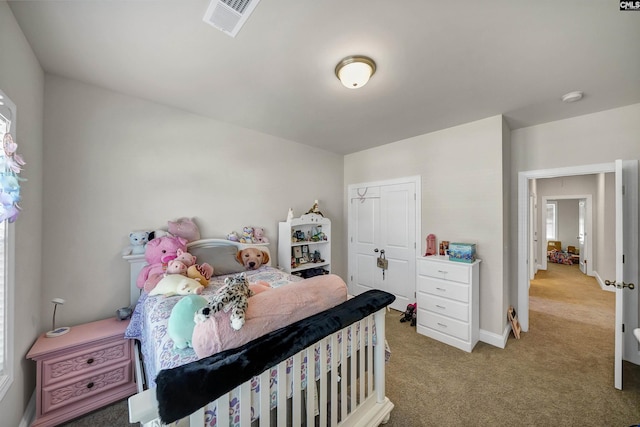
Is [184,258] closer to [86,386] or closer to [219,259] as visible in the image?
[219,259]

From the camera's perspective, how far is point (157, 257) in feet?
6.91

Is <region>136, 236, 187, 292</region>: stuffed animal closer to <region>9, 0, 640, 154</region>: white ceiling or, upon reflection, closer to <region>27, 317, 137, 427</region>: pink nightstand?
<region>27, 317, 137, 427</region>: pink nightstand

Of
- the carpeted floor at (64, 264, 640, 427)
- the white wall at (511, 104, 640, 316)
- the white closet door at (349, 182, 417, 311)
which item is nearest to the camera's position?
the carpeted floor at (64, 264, 640, 427)

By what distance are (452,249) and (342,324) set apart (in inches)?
79.5

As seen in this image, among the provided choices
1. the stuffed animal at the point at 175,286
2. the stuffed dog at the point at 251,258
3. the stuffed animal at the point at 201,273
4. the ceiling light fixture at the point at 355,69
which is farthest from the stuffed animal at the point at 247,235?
the ceiling light fixture at the point at 355,69

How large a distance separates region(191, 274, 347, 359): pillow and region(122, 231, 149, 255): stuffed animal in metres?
1.63

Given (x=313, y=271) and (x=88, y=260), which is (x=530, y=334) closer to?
(x=313, y=271)

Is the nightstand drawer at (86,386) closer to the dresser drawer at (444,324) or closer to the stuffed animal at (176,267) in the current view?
the stuffed animal at (176,267)

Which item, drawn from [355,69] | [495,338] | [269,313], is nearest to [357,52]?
[355,69]

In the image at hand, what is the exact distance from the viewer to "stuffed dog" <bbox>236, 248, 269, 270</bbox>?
8.79ft

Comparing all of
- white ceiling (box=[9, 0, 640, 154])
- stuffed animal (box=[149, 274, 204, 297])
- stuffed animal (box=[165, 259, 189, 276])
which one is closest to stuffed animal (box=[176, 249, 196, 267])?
stuffed animal (box=[165, 259, 189, 276])

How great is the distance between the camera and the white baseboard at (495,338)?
8.26ft

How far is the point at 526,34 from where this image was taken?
1423mm

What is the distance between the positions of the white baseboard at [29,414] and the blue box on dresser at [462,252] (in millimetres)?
3673
